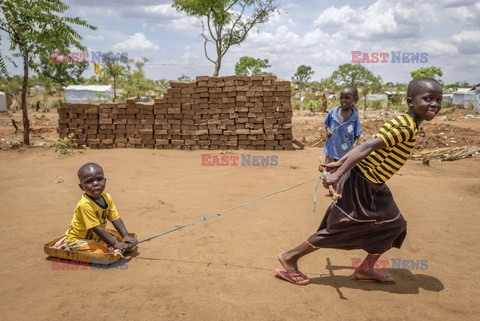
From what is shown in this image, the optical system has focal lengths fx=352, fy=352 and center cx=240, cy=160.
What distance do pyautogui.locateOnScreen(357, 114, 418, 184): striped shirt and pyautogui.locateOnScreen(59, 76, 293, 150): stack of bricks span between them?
694 centimetres

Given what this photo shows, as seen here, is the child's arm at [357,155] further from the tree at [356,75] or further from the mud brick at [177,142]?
the tree at [356,75]

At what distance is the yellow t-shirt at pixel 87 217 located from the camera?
2939mm

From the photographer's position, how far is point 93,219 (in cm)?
295

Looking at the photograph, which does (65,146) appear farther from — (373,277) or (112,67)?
(112,67)

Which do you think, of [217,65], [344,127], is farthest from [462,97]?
[344,127]

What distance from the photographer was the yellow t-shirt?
9.64ft

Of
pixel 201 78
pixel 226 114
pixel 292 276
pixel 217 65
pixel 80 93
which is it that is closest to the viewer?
pixel 292 276

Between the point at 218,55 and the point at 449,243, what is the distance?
15.5m

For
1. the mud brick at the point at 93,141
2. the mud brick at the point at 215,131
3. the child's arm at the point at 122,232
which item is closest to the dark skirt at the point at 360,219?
the child's arm at the point at 122,232

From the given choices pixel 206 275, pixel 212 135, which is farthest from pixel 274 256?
pixel 212 135

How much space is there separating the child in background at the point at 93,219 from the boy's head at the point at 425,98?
2.51 meters

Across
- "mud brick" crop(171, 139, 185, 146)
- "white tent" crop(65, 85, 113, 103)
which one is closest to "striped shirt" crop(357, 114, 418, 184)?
"mud brick" crop(171, 139, 185, 146)

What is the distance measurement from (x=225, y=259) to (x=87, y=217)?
1252mm

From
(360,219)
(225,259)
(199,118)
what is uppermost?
(199,118)
